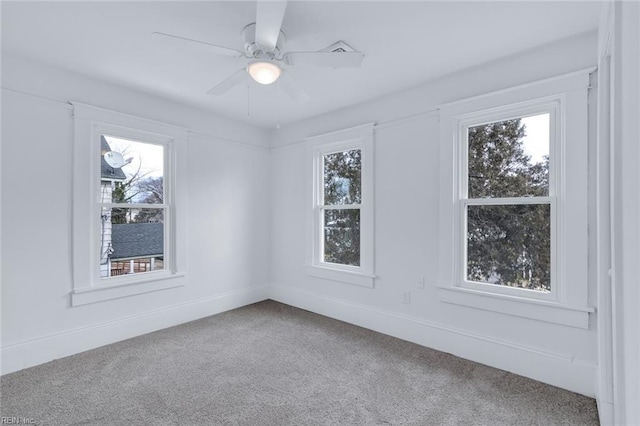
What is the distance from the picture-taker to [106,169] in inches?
124

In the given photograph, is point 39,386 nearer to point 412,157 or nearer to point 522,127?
point 412,157

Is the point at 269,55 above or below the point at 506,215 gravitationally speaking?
above

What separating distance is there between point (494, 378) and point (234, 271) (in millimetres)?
3130

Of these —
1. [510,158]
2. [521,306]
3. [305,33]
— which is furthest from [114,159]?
[521,306]

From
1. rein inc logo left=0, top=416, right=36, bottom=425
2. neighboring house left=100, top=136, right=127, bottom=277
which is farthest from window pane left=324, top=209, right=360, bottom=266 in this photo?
rein inc logo left=0, top=416, right=36, bottom=425

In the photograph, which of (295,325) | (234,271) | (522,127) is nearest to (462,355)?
(295,325)

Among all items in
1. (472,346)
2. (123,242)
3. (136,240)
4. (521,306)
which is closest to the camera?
(521,306)

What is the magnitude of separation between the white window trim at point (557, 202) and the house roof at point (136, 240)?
3.14 m

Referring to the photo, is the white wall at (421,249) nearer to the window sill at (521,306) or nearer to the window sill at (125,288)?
the window sill at (521,306)

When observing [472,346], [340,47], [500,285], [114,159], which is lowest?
[472,346]

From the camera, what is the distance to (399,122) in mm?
3258

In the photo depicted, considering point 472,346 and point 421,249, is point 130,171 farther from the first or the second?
point 472,346

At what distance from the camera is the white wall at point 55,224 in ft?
8.31

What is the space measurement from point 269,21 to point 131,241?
2.75 metres
